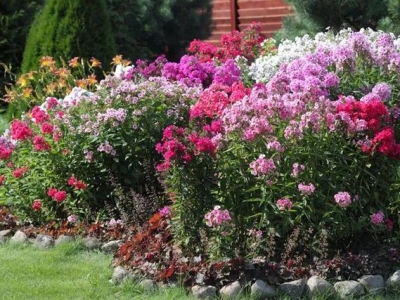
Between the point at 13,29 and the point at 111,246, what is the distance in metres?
6.89

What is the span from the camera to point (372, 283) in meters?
5.40

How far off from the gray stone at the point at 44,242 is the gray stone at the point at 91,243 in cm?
25

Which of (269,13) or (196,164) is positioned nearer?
(196,164)

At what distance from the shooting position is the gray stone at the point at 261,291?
5227 mm

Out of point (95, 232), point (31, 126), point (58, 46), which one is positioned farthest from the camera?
point (58, 46)

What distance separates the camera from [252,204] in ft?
18.9

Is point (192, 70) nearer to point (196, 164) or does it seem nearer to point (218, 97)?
point (218, 97)

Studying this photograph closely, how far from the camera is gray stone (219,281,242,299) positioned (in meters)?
5.23

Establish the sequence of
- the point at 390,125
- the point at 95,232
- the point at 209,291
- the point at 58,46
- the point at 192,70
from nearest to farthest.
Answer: the point at 209,291, the point at 390,125, the point at 95,232, the point at 192,70, the point at 58,46

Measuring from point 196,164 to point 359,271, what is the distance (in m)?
1.18

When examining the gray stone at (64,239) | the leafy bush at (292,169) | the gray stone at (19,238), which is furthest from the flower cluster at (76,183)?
the leafy bush at (292,169)

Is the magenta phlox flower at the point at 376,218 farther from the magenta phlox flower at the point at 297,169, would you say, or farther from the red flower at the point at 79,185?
the red flower at the point at 79,185

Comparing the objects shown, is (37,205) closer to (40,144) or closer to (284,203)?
(40,144)

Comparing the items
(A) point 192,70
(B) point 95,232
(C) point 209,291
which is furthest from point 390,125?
(A) point 192,70
